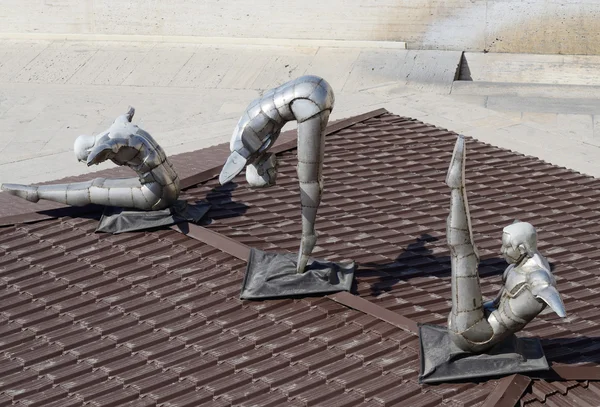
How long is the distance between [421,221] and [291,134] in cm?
547

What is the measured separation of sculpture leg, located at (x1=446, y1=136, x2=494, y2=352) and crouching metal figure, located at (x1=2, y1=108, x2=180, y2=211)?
5.28 meters

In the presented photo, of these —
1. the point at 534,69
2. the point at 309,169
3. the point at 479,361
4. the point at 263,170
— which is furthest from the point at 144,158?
the point at 534,69

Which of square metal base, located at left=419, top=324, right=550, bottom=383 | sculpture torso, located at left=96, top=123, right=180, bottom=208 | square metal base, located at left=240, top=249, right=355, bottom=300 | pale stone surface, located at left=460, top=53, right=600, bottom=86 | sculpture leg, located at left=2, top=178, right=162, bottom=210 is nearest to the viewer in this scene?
square metal base, located at left=419, top=324, right=550, bottom=383

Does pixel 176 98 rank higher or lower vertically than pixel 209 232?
higher

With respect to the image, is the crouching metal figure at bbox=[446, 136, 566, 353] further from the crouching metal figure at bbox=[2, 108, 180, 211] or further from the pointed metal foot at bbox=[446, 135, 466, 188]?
the crouching metal figure at bbox=[2, 108, 180, 211]

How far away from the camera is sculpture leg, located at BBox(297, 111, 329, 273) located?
13.6m

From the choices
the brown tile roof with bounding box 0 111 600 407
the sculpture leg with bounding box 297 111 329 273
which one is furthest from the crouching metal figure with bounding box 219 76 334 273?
A: the brown tile roof with bounding box 0 111 600 407

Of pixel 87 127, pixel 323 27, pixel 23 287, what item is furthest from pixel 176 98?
A: pixel 23 287

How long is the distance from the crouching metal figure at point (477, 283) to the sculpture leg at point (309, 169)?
6.94 ft

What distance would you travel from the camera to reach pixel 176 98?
1143 inches

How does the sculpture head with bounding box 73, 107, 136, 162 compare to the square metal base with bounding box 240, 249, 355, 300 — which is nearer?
the square metal base with bounding box 240, 249, 355, 300

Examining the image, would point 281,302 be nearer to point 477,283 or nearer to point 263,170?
point 263,170

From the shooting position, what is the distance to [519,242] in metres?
12.1

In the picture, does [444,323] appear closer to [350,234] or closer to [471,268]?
[471,268]
